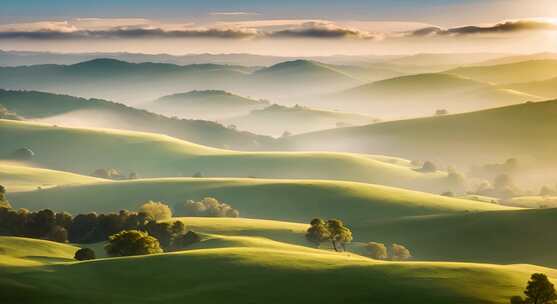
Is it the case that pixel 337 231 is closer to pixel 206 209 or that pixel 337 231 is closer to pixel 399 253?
pixel 399 253

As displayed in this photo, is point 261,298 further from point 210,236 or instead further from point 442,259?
point 442,259

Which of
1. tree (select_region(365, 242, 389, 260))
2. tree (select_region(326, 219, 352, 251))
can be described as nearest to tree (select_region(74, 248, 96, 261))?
tree (select_region(326, 219, 352, 251))

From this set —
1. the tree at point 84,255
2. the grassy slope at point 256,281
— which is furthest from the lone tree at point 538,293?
the tree at point 84,255

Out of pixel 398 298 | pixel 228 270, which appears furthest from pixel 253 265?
pixel 398 298

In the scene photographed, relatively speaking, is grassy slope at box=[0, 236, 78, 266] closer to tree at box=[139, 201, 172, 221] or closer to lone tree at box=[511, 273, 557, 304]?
tree at box=[139, 201, 172, 221]

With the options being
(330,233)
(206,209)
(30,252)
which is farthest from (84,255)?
(206,209)
